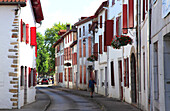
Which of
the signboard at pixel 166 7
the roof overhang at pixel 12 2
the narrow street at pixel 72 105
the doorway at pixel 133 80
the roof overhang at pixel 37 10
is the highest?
the roof overhang at pixel 37 10

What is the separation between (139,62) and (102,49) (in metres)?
15.6

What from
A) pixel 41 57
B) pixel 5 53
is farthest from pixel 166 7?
pixel 41 57

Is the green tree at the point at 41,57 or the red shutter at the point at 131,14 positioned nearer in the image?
the red shutter at the point at 131,14

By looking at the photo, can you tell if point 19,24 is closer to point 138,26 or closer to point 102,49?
point 138,26

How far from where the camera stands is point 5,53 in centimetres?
1958

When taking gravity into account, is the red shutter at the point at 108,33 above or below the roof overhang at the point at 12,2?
below

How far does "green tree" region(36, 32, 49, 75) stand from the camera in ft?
314

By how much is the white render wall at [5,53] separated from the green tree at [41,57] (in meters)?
72.4

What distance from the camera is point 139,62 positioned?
62.7ft

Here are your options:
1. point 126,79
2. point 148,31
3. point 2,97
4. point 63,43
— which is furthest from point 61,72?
point 148,31

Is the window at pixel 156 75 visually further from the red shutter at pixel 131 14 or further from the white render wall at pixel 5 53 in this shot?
the white render wall at pixel 5 53

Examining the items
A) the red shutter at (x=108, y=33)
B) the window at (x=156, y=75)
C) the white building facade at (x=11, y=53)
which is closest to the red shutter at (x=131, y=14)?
the red shutter at (x=108, y=33)

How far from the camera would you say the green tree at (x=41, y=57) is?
9569cm

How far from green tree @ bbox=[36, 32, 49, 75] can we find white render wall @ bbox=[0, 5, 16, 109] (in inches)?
2849
